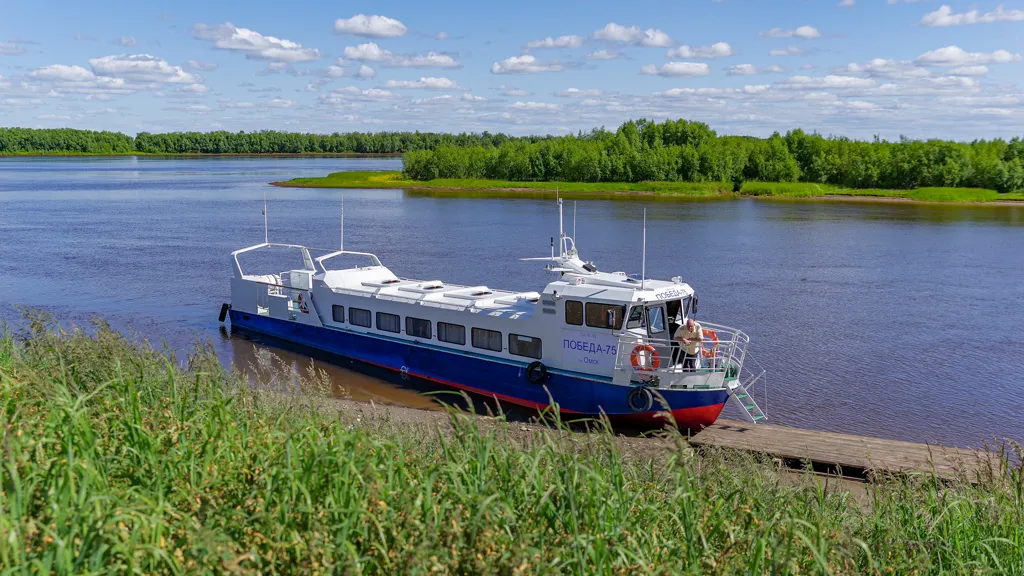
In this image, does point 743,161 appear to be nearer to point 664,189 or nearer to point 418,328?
point 664,189

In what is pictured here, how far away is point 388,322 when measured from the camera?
22.6m

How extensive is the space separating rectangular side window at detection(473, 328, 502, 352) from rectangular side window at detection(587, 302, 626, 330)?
269 cm

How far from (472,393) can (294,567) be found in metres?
16.3

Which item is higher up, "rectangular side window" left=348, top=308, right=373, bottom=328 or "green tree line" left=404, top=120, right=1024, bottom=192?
"green tree line" left=404, top=120, right=1024, bottom=192

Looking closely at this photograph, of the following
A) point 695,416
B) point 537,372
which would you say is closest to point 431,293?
point 537,372

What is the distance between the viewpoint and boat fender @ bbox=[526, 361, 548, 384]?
19.0m

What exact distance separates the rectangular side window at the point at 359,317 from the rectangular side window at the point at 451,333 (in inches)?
110

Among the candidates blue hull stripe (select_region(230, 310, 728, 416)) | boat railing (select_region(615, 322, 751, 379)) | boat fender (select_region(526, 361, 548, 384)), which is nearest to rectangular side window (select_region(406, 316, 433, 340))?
blue hull stripe (select_region(230, 310, 728, 416))

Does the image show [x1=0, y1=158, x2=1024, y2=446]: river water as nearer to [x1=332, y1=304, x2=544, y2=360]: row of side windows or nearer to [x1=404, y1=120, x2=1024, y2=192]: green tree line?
[x1=332, y1=304, x2=544, y2=360]: row of side windows

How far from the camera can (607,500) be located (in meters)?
5.98

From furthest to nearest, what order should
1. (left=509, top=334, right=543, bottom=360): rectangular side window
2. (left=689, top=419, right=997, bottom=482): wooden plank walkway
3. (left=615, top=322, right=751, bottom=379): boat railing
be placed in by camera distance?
(left=509, top=334, right=543, bottom=360): rectangular side window
(left=615, top=322, right=751, bottom=379): boat railing
(left=689, top=419, right=997, bottom=482): wooden plank walkway

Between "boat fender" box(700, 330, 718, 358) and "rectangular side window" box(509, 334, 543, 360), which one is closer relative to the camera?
"boat fender" box(700, 330, 718, 358)

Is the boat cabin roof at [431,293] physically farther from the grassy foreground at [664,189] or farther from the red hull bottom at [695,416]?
the grassy foreground at [664,189]

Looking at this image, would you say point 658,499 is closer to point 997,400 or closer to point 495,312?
point 495,312
